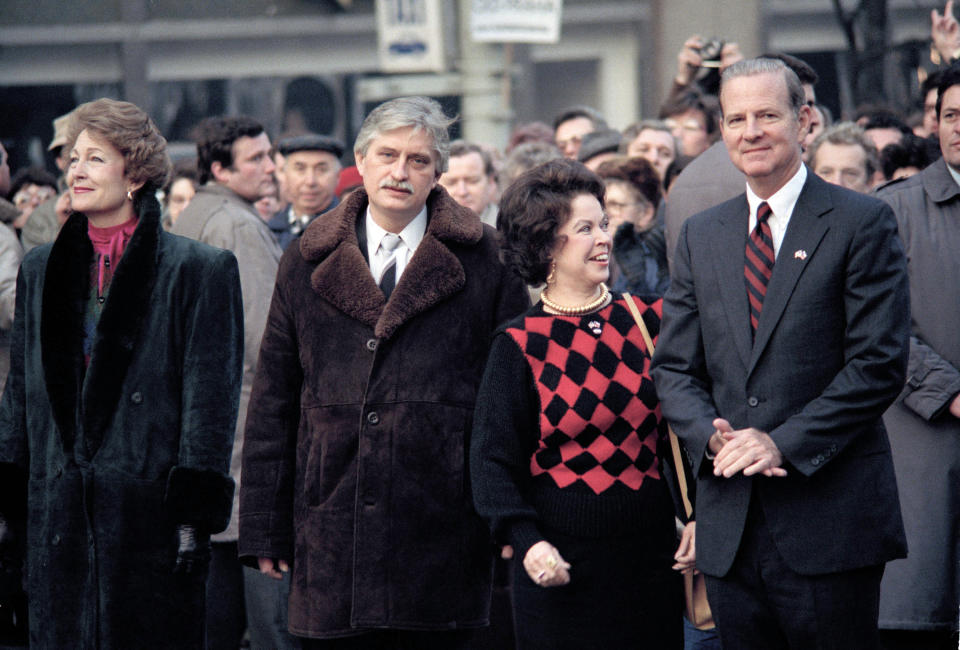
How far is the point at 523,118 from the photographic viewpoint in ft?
53.0

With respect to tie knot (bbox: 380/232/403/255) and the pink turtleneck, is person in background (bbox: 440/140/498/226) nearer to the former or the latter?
tie knot (bbox: 380/232/403/255)

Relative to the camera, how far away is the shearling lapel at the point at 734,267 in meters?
4.03

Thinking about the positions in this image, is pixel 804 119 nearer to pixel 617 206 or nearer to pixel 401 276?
pixel 401 276

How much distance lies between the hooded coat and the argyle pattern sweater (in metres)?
0.97

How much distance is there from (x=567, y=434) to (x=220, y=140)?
10.2 feet

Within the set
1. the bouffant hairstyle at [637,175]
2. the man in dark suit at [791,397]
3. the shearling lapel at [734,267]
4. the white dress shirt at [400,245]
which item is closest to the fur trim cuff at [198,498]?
the white dress shirt at [400,245]

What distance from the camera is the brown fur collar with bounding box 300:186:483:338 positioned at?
4648 mm

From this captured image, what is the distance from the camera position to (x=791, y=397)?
3.96m

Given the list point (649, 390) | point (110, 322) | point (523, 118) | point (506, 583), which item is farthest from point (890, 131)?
point (523, 118)

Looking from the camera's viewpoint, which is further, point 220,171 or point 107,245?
point 220,171

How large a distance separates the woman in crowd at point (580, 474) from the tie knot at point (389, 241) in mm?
581

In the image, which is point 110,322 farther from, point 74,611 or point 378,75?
point 378,75

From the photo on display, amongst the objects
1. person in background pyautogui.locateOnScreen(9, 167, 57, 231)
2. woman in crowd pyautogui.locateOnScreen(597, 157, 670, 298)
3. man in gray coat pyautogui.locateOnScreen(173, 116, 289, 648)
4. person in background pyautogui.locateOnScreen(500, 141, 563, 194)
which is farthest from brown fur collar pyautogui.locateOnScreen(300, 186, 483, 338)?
person in background pyautogui.locateOnScreen(9, 167, 57, 231)

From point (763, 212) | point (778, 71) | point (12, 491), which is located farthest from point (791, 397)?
point (12, 491)
